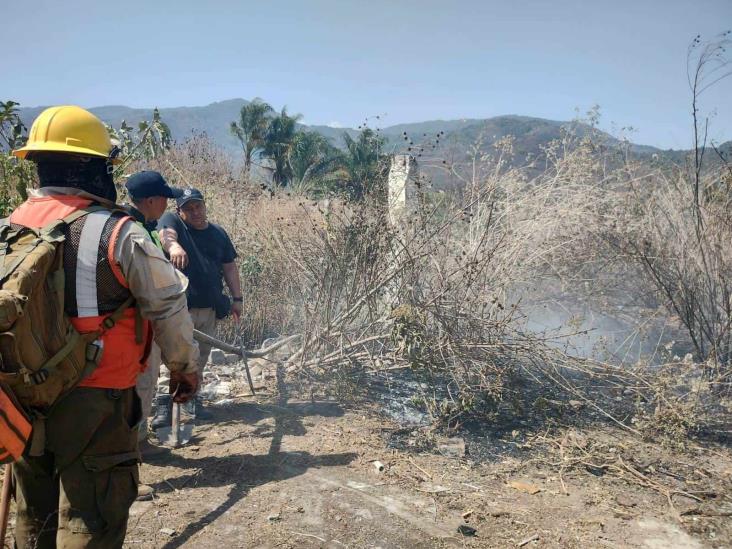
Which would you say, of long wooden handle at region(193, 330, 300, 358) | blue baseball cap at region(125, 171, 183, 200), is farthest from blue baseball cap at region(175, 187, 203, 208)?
long wooden handle at region(193, 330, 300, 358)

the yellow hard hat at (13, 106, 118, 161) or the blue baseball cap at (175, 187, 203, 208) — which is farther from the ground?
the yellow hard hat at (13, 106, 118, 161)

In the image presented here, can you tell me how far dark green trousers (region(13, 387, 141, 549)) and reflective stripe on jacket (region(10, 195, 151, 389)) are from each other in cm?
8

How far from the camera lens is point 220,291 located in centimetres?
454

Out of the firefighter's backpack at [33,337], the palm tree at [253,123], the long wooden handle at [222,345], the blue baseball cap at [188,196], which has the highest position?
the palm tree at [253,123]

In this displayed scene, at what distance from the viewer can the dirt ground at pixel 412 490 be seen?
9.81 ft

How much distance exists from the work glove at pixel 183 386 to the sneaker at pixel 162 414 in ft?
7.20

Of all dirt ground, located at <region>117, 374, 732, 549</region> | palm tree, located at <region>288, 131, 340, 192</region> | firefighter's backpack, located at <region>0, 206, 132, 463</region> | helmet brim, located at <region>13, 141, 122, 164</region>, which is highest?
A: palm tree, located at <region>288, 131, 340, 192</region>

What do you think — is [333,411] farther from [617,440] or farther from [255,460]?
[617,440]

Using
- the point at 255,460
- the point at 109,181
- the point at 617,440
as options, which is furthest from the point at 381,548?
the point at 617,440

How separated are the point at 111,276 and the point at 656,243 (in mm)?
5931

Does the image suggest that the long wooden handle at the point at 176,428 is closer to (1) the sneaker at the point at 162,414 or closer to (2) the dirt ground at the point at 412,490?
(2) the dirt ground at the point at 412,490

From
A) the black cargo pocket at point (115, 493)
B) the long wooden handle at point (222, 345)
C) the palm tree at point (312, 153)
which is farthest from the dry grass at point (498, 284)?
the palm tree at point (312, 153)

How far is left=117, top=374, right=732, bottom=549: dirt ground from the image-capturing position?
118 inches

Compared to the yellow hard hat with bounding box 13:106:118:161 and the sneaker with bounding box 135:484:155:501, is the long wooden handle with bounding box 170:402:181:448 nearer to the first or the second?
the sneaker with bounding box 135:484:155:501
